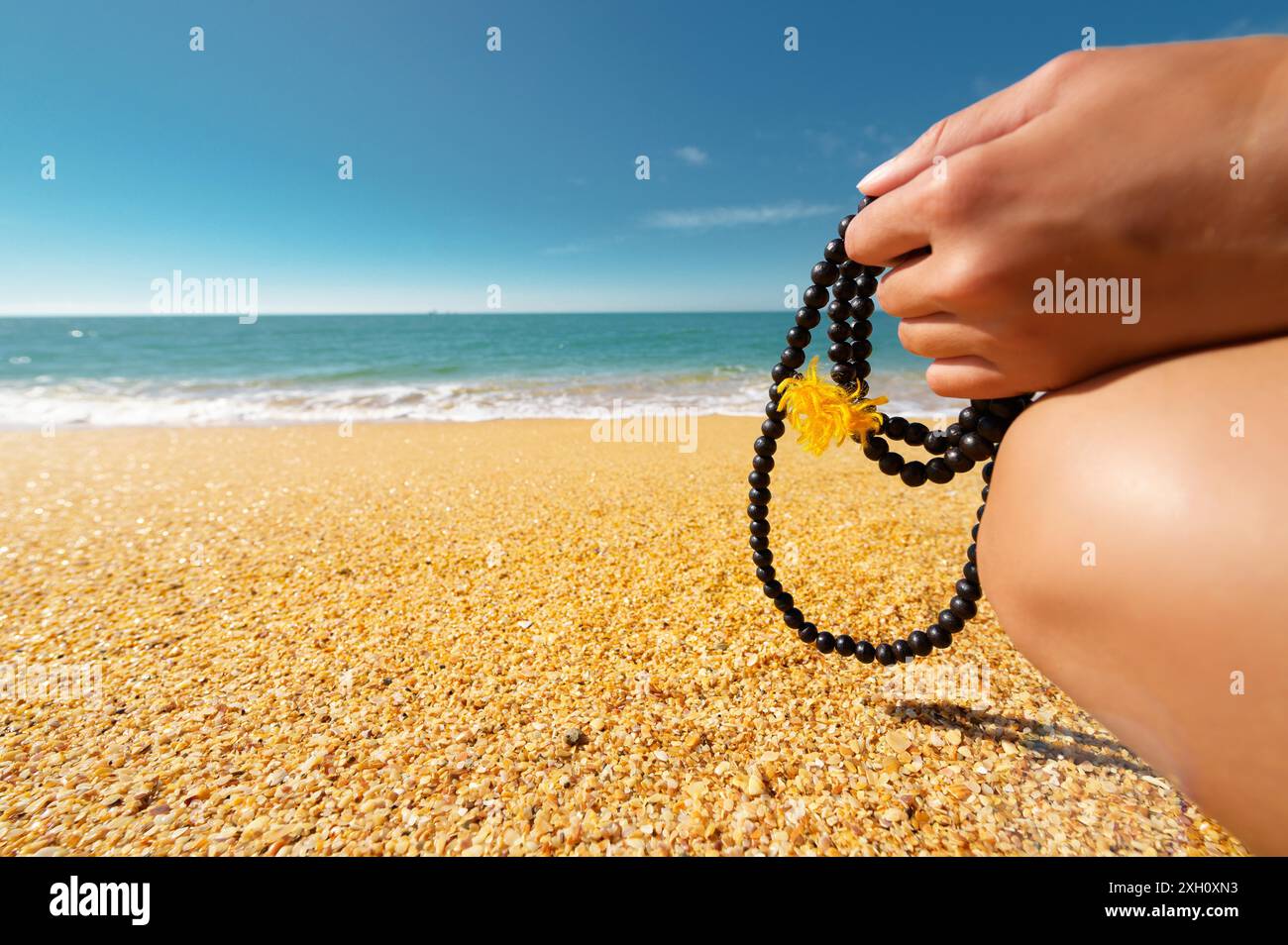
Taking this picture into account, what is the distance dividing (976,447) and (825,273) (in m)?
0.51

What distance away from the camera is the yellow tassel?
4.26 feet

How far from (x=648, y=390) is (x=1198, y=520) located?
13.5 metres

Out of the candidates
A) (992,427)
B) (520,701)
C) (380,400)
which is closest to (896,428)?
(992,427)

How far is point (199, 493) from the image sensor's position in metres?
4.00

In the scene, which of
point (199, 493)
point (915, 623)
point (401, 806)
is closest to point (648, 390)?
point (199, 493)

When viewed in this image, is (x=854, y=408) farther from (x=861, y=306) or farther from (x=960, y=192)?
(x=960, y=192)

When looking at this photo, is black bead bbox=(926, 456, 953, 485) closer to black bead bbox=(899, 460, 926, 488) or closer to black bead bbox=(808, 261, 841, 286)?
black bead bbox=(899, 460, 926, 488)

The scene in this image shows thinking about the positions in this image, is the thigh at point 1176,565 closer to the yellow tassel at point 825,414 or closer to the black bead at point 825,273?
the yellow tassel at point 825,414

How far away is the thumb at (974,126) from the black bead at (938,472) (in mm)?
565

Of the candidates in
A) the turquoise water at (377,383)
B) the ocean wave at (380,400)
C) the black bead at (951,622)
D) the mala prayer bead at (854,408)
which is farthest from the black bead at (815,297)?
the turquoise water at (377,383)

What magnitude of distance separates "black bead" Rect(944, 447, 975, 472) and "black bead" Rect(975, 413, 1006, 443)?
Result: 82 millimetres

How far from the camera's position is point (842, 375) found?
1.40 meters
